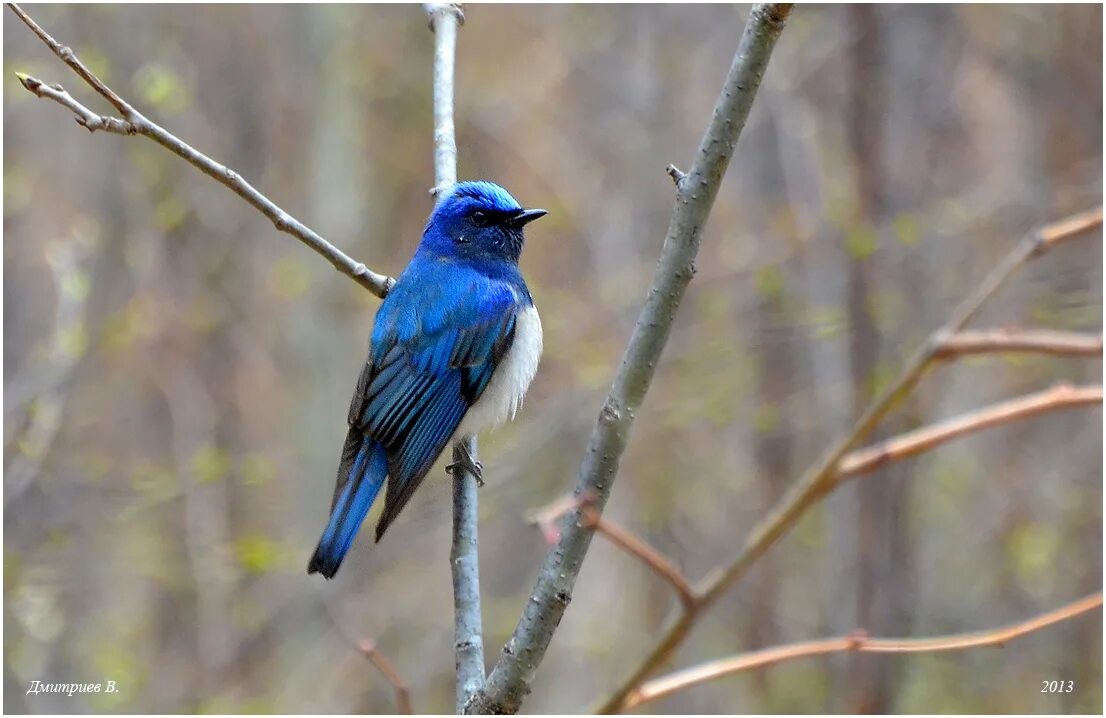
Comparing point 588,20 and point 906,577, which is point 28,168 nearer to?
point 588,20

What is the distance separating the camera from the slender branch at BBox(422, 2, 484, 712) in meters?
2.37

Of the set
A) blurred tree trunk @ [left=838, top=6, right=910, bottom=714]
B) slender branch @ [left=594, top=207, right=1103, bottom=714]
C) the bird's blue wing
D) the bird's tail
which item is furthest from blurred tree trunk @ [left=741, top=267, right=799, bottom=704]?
slender branch @ [left=594, top=207, right=1103, bottom=714]

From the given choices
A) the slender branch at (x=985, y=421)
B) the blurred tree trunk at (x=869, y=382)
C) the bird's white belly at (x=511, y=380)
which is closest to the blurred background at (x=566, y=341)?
the blurred tree trunk at (x=869, y=382)

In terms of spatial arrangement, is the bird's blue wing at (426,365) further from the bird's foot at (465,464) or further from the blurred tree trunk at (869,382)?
the blurred tree trunk at (869,382)

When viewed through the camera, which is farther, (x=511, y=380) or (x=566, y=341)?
(x=566, y=341)

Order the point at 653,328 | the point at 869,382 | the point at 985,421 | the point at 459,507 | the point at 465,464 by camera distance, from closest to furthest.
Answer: the point at 985,421 → the point at 653,328 → the point at 459,507 → the point at 465,464 → the point at 869,382

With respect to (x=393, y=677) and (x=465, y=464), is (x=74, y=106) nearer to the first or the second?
(x=393, y=677)

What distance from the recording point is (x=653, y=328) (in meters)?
1.87

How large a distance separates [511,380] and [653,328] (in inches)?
84.4

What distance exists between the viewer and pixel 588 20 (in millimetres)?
7992

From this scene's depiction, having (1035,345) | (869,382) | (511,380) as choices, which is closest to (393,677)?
(1035,345)

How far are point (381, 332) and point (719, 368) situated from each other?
8.84 ft

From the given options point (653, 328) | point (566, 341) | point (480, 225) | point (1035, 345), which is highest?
point (566, 341)

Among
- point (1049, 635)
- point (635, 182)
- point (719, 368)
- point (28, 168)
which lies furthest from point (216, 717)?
point (1049, 635)
